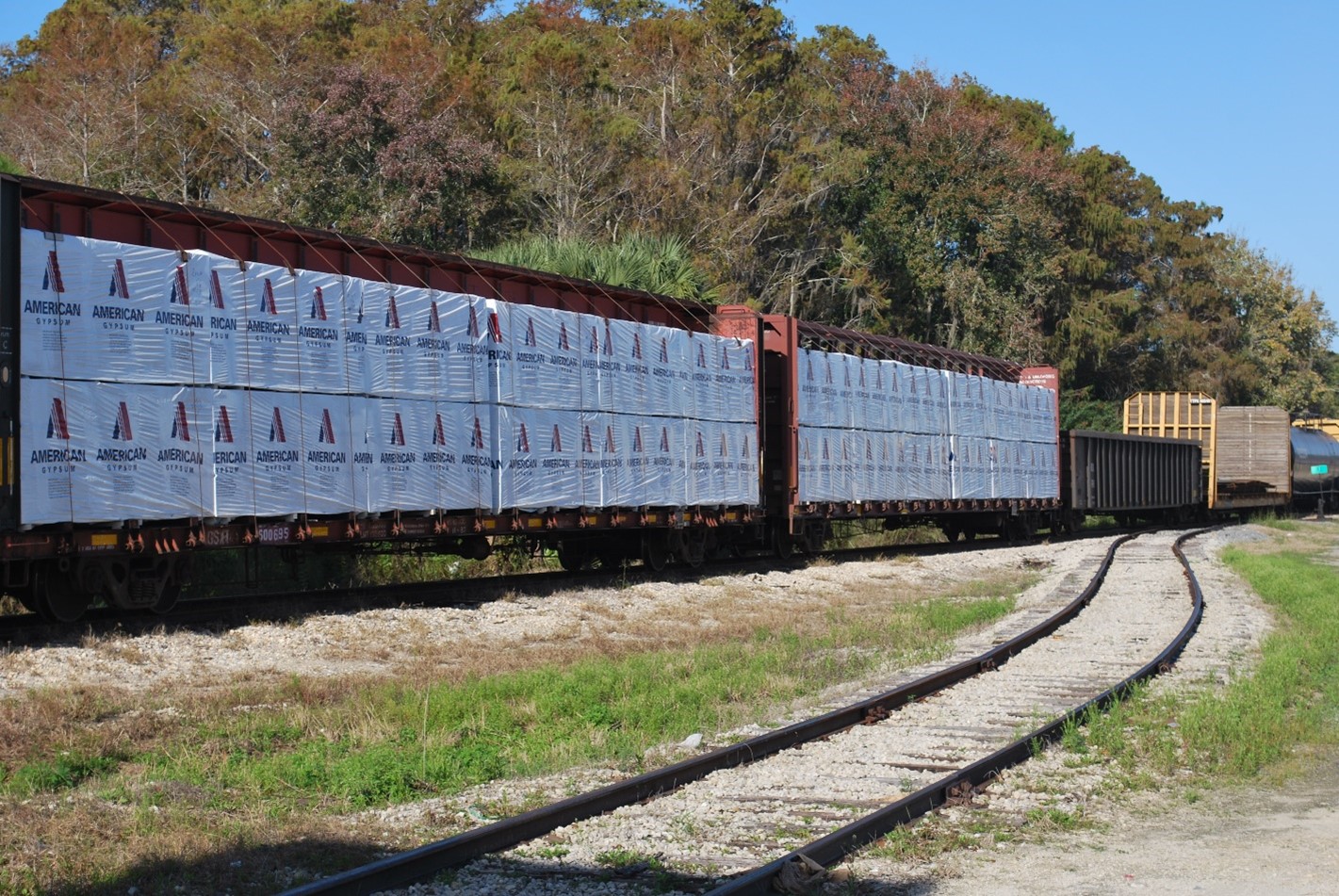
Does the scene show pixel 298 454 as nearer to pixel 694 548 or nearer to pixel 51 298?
pixel 51 298

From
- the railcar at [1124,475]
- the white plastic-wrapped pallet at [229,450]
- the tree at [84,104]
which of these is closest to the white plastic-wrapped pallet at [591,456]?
the white plastic-wrapped pallet at [229,450]

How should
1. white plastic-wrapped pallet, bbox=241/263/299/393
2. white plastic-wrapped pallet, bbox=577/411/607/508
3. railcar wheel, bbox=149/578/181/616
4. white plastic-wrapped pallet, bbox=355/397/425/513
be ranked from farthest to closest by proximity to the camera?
white plastic-wrapped pallet, bbox=577/411/607/508 < white plastic-wrapped pallet, bbox=355/397/425/513 < white plastic-wrapped pallet, bbox=241/263/299/393 < railcar wheel, bbox=149/578/181/616

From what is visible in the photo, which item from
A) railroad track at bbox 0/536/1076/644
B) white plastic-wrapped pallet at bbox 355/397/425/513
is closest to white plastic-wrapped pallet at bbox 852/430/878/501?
railroad track at bbox 0/536/1076/644

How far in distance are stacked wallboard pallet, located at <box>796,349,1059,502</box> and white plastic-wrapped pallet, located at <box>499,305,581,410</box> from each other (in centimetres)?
622

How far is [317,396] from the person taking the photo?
15312 mm

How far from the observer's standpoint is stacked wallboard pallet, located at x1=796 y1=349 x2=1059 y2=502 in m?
24.9

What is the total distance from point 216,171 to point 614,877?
42703 mm

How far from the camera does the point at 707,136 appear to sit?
149 ft

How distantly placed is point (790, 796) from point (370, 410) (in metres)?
9.47

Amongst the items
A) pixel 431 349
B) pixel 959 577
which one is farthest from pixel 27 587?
pixel 959 577

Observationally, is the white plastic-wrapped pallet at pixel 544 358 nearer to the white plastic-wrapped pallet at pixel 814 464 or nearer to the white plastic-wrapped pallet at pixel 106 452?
the white plastic-wrapped pallet at pixel 106 452

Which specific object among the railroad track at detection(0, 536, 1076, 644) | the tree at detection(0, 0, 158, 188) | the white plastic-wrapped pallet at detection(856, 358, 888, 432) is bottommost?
the railroad track at detection(0, 536, 1076, 644)

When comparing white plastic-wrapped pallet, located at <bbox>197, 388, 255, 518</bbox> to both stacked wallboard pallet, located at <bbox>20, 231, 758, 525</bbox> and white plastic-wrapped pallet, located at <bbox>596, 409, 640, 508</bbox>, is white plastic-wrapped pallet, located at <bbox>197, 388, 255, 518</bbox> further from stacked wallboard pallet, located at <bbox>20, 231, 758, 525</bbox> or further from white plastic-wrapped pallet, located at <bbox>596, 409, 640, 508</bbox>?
white plastic-wrapped pallet, located at <bbox>596, 409, 640, 508</bbox>

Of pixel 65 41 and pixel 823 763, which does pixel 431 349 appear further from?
pixel 65 41
